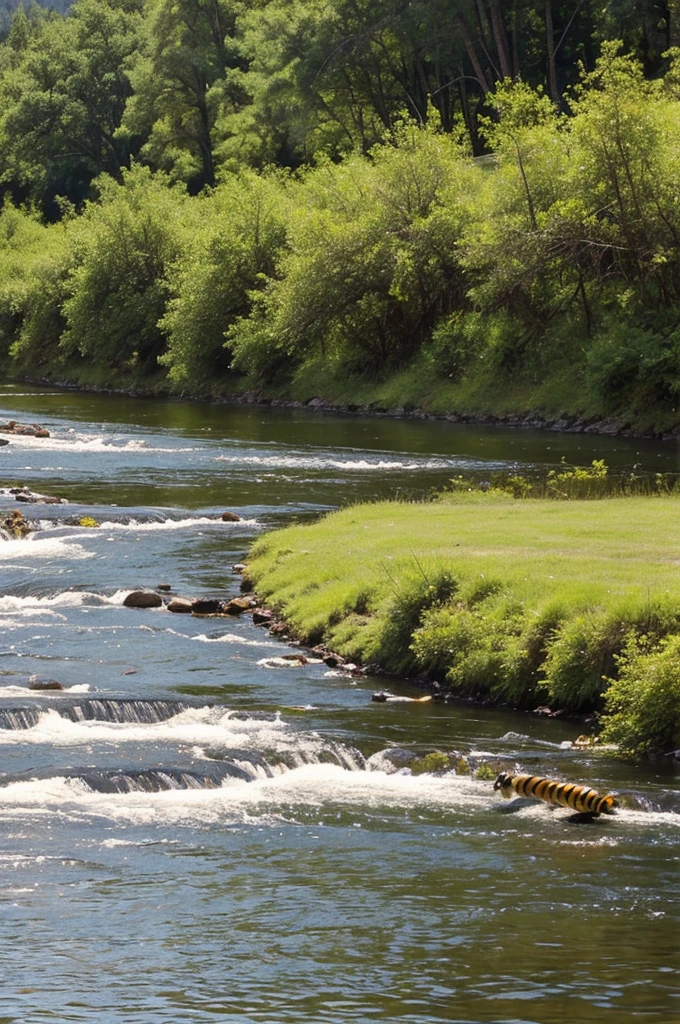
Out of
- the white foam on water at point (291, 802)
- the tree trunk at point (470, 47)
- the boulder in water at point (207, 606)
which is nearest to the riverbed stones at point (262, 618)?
the boulder in water at point (207, 606)

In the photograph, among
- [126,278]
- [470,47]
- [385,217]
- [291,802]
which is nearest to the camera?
[291,802]

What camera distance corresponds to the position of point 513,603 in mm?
21688

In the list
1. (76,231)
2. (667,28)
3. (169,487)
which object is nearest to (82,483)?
(169,487)

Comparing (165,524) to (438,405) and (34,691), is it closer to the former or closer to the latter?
(34,691)

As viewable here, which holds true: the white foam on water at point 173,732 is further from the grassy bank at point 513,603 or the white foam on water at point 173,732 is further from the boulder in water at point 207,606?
the boulder in water at point 207,606

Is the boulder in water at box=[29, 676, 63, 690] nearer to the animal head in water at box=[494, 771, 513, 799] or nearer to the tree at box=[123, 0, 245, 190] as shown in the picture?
the animal head in water at box=[494, 771, 513, 799]

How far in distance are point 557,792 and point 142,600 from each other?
12223 millimetres

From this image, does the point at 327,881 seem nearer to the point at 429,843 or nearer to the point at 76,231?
the point at 429,843

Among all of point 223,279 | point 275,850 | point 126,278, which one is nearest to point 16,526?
point 275,850

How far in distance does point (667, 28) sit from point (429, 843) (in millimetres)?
80007

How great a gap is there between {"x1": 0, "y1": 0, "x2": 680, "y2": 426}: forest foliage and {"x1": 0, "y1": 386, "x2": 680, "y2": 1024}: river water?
33769 mm

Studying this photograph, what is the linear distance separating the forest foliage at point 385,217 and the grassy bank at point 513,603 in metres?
28.0

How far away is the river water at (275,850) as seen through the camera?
11.2m

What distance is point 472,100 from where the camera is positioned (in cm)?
10894
